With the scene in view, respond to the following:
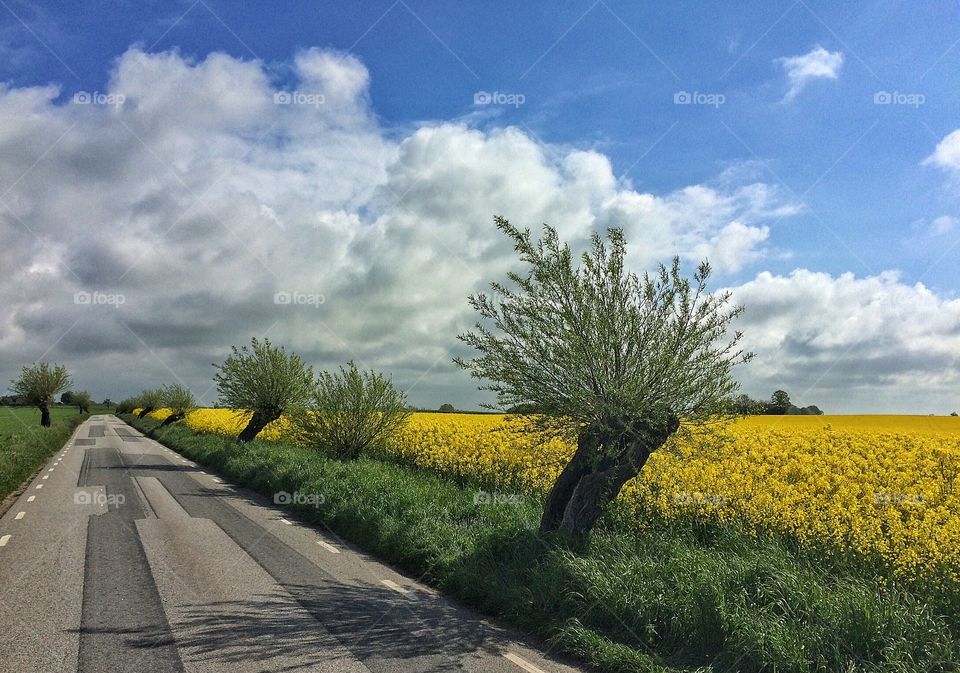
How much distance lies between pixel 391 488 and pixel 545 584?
274 inches

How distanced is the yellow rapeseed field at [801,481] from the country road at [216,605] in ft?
10.9

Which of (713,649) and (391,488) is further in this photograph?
Result: (391,488)

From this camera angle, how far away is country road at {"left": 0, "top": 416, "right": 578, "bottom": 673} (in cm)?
655

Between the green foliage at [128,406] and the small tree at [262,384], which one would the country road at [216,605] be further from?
the green foliage at [128,406]

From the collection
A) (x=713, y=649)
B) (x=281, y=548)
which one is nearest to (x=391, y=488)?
(x=281, y=548)

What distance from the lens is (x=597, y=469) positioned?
372 inches

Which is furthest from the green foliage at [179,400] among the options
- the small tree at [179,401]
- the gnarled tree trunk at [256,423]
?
the gnarled tree trunk at [256,423]

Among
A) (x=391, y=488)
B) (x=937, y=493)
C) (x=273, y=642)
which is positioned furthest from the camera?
(x=391, y=488)

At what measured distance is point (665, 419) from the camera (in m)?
9.16

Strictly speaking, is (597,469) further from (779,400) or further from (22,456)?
(22,456)

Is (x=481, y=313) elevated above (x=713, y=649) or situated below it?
above

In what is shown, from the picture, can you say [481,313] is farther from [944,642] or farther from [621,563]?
[944,642]

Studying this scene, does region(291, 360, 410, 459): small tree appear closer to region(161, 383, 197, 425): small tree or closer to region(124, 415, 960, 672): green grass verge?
region(124, 415, 960, 672): green grass verge

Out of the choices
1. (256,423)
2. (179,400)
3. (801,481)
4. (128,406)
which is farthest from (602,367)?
(128,406)
